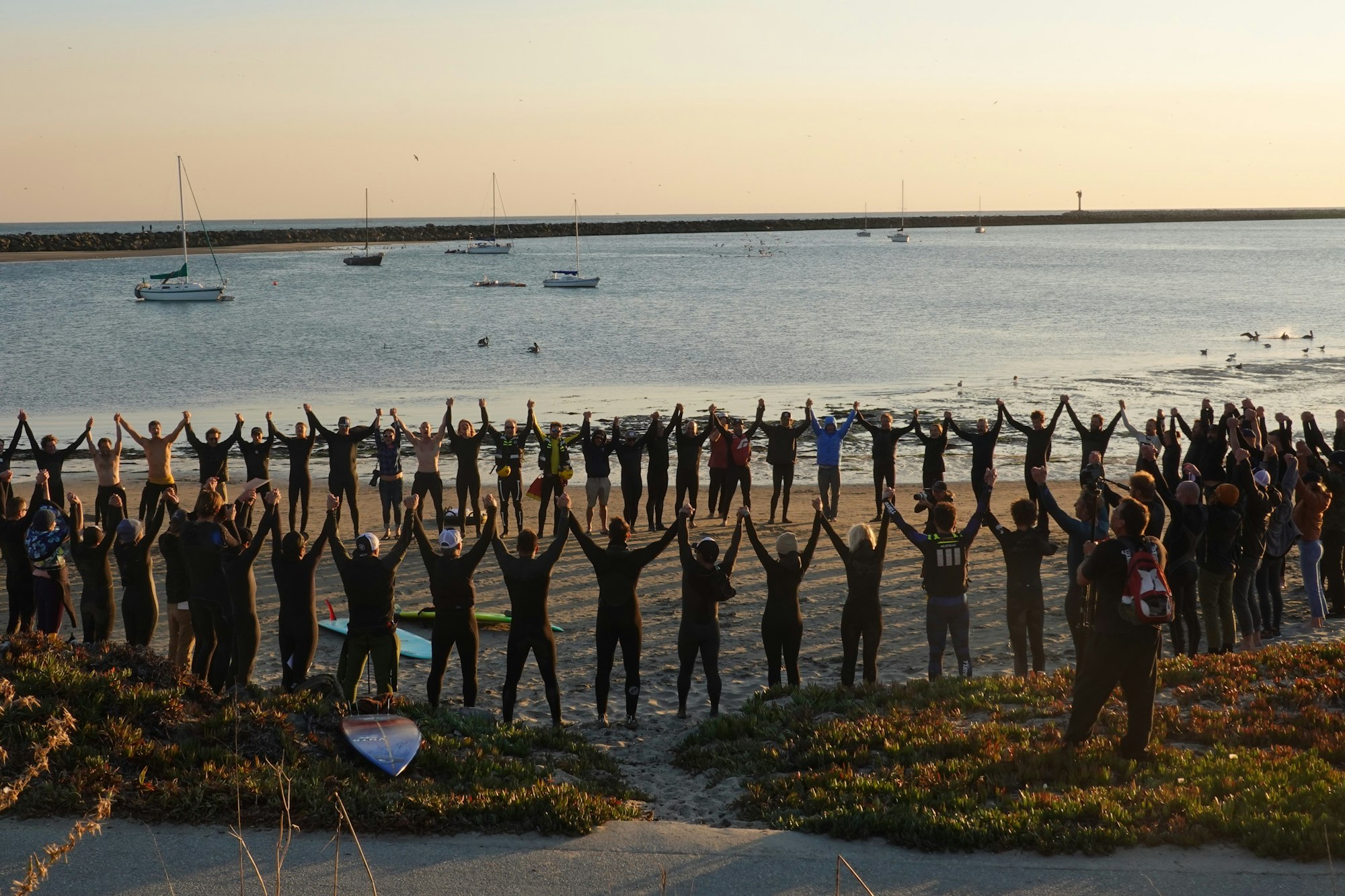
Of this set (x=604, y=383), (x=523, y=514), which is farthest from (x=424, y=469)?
(x=604, y=383)

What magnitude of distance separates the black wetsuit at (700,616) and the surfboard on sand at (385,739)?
2.43m

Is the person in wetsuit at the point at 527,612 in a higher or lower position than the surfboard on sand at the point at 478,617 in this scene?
higher

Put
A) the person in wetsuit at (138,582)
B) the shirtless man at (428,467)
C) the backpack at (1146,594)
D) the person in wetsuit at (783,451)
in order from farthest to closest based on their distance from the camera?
the person in wetsuit at (783,451) < the shirtless man at (428,467) < the person in wetsuit at (138,582) < the backpack at (1146,594)

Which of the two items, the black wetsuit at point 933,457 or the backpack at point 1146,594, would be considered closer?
the backpack at point 1146,594

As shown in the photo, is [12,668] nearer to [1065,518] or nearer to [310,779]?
[310,779]

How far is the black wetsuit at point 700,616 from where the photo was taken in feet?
31.0

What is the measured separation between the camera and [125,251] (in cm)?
14412

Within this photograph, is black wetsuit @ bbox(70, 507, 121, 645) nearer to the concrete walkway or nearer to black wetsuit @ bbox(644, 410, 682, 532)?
the concrete walkway

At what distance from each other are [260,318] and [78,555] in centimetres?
6113

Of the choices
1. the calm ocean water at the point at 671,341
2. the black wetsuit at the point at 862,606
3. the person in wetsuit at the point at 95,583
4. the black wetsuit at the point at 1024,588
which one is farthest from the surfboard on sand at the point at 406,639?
the calm ocean water at the point at 671,341

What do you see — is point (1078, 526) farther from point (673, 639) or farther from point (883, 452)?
point (883, 452)

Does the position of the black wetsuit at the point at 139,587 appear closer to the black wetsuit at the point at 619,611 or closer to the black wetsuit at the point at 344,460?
the black wetsuit at the point at 619,611

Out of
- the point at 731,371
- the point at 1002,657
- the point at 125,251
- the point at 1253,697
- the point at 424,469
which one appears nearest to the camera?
the point at 1253,697

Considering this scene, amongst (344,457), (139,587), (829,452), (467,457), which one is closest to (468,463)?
(467,457)
